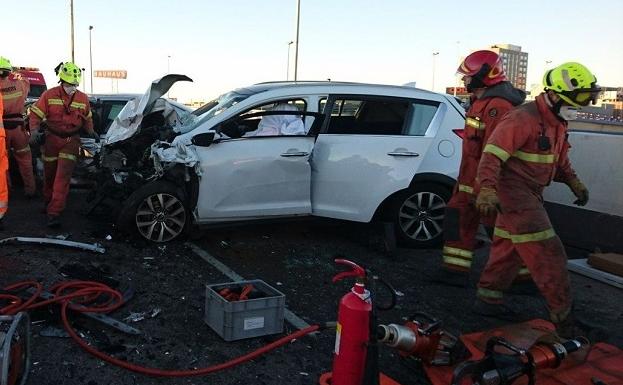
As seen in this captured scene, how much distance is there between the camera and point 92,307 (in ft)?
13.0

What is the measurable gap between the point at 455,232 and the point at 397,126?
5.23ft

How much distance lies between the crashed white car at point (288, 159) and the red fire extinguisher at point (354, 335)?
2.96m

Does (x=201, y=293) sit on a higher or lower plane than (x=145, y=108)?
lower

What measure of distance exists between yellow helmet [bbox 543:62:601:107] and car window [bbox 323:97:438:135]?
225cm

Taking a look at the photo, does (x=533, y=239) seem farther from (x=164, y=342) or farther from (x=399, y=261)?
(x=164, y=342)

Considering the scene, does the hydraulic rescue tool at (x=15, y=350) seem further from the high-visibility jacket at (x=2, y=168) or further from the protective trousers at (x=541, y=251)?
the protective trousers at (x=541, y=251)

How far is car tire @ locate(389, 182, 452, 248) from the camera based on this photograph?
5.97m

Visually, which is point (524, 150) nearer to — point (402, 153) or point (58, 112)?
point (402, 153)

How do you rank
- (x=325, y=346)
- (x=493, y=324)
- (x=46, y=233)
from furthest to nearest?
1. (x=46, y=233)
2. (x=493, y=324)
3. (x=325, y=346)

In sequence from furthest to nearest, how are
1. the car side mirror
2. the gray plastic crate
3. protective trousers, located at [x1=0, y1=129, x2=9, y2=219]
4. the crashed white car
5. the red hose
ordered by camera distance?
the crashed white car → the car side mirror → protective trousers, located at [x1=0, y1=129, x2=9, y2=219] → the gray plastic crate → the red hose

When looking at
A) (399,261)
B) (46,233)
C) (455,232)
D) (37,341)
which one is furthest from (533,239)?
(46,233)

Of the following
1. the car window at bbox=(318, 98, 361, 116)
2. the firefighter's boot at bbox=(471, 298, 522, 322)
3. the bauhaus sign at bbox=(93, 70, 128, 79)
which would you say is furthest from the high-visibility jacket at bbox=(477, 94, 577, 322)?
the bauhaus sign at bbox=(93, 70, 128, 79)

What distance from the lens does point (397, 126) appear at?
240 inches

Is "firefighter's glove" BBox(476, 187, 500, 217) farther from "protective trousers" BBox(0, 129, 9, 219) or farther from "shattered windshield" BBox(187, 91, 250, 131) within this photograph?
"protective trousers" BBox(0, 129, 9, 219)
